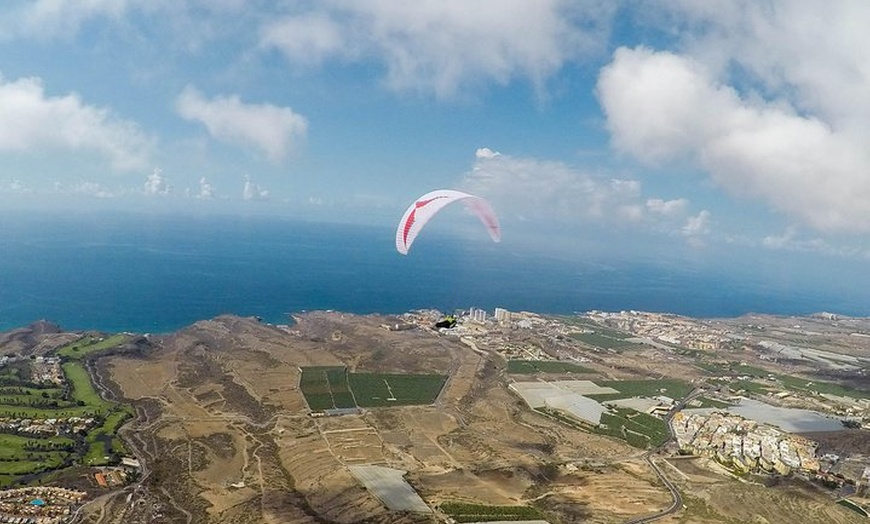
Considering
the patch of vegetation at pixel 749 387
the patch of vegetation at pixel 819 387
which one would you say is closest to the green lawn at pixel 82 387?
the patch of vegetation at pixel 749 387

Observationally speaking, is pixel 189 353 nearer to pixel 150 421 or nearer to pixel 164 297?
pixel 150 421

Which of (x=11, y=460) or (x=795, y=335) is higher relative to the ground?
(x=795, y=335)

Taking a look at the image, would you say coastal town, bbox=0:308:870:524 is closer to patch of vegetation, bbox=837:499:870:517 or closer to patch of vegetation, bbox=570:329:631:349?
patch of vegetation, bbox=837:499:870:517

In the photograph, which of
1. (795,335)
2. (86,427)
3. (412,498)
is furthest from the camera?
(795,335)

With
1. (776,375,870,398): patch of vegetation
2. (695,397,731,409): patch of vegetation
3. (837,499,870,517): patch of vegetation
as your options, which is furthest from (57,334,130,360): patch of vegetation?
(776,375,870,398): patch of vegetation

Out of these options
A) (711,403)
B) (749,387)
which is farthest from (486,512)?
(749,387)

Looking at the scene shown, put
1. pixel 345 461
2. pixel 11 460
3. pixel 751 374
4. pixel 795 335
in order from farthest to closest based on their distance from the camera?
pixel 795 335 → pixel 751 374 → pixel 345 461 → pixel 11 460

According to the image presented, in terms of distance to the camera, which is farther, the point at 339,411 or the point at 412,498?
the point at 339,411

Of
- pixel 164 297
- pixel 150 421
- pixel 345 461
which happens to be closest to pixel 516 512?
pixel 345 461
